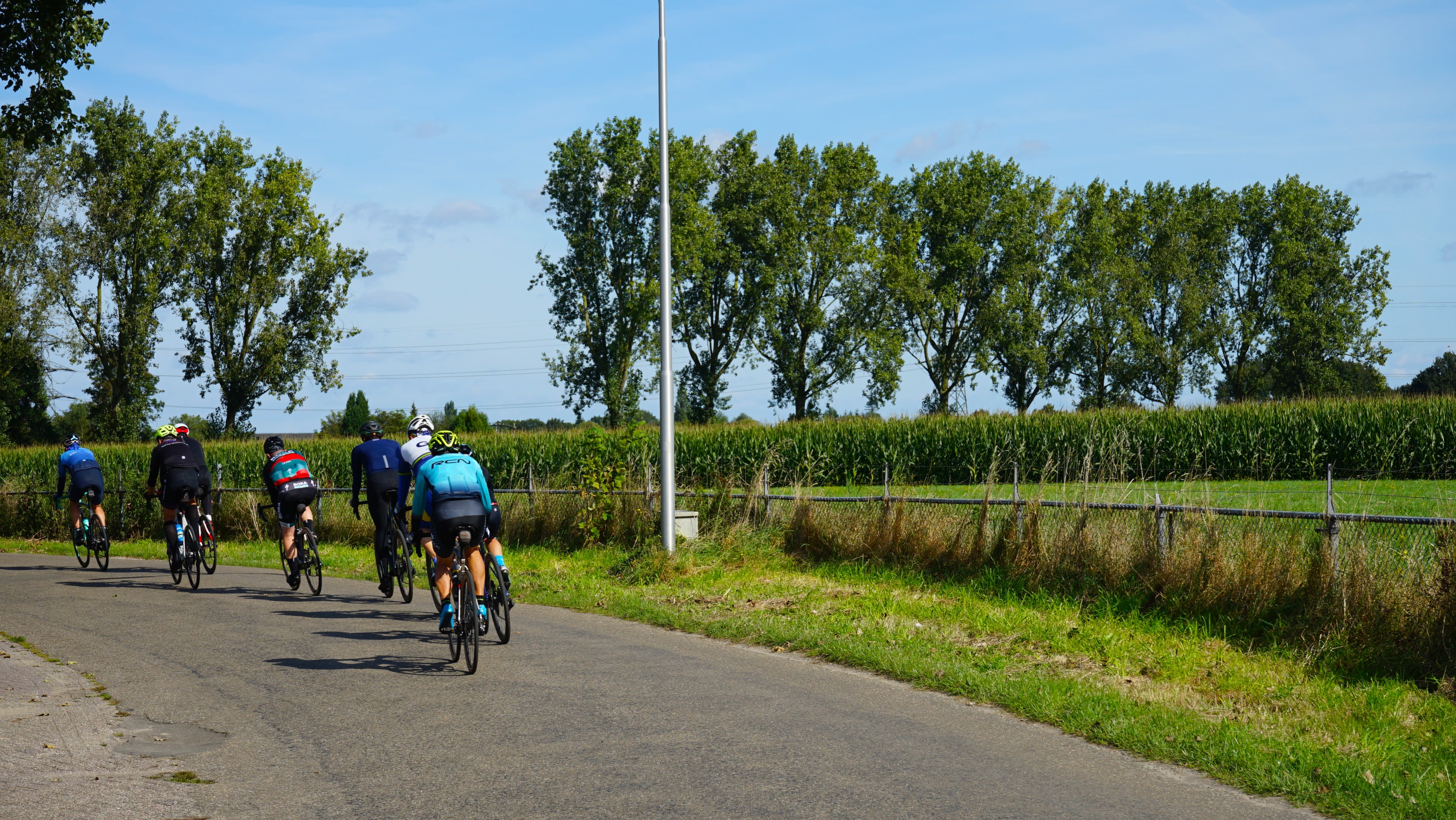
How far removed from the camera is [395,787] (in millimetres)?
5711

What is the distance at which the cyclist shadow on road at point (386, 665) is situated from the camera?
8922 mm

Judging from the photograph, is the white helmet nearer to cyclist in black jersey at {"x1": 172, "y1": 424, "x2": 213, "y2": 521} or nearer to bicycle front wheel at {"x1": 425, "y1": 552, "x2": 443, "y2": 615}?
bicycle front wheel at {"x1": 425, "y1": 552, "x2": 443, "y2": 615}

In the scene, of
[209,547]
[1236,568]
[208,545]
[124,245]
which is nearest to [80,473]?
[209,547]

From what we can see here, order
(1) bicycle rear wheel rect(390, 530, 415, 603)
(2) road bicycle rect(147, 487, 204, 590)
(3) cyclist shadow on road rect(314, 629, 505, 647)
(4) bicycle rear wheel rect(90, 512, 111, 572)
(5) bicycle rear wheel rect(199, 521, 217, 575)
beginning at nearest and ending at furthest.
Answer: (3) cyclist shadow on road rect(314, 629, 505, 647)
(1) bicycle rear wheel rect(390, 530, 415, 603)
(2) road bicycle rect(147, 487, 204, 590)
(5) bicycle rear wheel rect(199, 521, 217, 575)
(4) bicycle rear wheel rect(90, 512, 111, 572)

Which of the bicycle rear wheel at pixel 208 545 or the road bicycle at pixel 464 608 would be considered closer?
the road bicycle at pixel 464 608

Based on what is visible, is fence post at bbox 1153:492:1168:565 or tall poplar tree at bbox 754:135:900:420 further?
tall poplar tree at bbox 754:135:900:420

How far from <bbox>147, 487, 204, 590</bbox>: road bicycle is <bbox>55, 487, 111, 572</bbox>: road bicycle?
3951mm

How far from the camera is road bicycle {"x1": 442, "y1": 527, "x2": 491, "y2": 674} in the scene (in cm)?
876

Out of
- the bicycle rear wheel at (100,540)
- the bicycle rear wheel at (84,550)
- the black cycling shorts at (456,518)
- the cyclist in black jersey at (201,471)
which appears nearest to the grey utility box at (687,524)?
the cyclist in black jersey at (201,471)

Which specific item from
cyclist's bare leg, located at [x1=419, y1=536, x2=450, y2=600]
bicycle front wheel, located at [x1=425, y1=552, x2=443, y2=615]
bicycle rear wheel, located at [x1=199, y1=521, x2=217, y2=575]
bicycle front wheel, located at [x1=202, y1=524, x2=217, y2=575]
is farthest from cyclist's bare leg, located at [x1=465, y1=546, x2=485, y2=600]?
bicycle front wheel, located at [x1=202, y1=524, x2=217, y2=575]

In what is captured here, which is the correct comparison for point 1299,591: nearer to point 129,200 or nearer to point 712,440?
point 712,440

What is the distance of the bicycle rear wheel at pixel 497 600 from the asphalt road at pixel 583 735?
0.59 ft

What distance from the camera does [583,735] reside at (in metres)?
6.79

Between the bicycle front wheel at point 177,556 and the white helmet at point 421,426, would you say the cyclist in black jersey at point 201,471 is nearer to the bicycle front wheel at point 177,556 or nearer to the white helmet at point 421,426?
the bicycle front wheel at point 177,556
